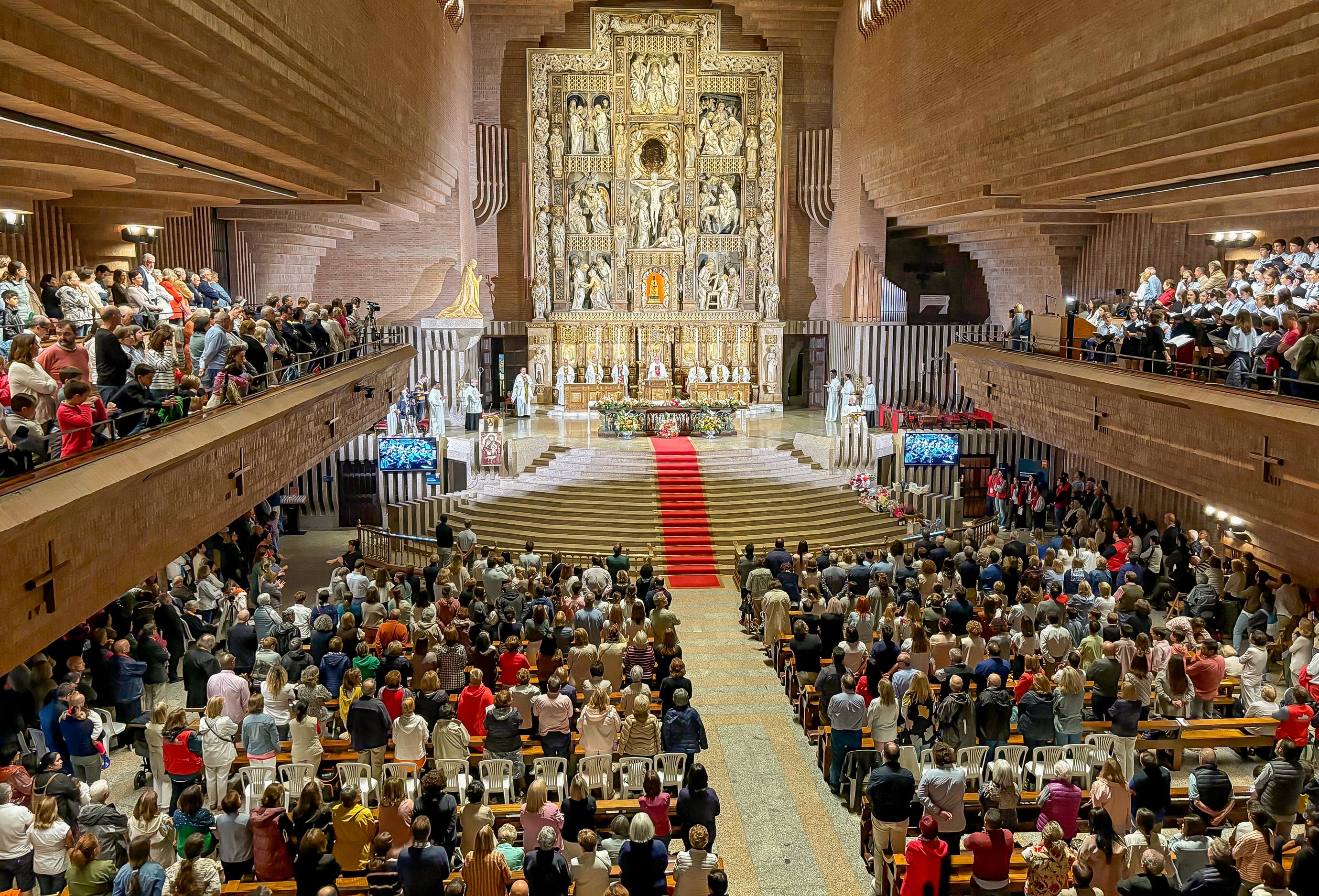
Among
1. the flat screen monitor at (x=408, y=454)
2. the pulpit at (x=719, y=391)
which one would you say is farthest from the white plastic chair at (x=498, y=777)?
the pulpit at (x=719, y=391)

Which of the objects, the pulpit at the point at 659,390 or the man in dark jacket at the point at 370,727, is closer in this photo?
the man in dark jacket at the point at 370,727

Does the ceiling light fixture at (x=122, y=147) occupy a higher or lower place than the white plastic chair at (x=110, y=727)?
higher

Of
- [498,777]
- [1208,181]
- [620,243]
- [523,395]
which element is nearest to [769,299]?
[620,243]

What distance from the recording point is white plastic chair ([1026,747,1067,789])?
917 cm

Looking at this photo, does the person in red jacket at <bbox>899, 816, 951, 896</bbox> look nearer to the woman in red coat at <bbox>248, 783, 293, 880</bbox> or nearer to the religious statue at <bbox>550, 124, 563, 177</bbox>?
the woman in red coat at <bbox>248, 783, 293, 880</bbox>

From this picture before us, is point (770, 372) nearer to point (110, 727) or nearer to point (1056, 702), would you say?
point (1056, 702)

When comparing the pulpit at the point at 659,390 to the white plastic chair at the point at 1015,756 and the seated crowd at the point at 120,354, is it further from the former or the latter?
the white plastic chair at the point at 1015,756

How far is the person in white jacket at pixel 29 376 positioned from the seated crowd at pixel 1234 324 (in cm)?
1065

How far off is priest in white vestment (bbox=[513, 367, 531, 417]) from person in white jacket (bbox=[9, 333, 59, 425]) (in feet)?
61.2

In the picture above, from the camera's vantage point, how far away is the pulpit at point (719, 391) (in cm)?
2853

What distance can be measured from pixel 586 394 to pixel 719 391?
353cm

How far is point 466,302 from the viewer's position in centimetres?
2623

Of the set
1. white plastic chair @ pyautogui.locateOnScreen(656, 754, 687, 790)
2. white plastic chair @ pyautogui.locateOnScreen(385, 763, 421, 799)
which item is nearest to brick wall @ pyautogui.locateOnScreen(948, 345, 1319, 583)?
white plastic chair @ pyautogui.locateOnScreen(656, 754, 687, 790)

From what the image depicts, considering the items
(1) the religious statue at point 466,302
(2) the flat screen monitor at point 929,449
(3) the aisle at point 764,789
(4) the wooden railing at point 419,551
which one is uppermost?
(1) the religious statue at point 466,302
